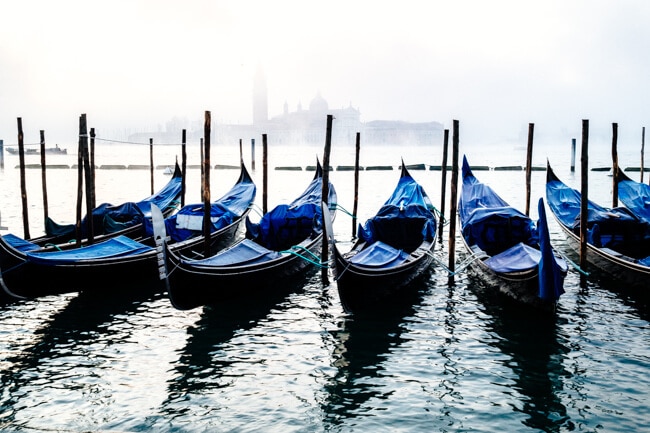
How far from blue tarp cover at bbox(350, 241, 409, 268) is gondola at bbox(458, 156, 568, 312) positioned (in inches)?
52.0

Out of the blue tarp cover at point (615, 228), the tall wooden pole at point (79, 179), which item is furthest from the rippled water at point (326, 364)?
the tall wooden pole at point (79, 179)

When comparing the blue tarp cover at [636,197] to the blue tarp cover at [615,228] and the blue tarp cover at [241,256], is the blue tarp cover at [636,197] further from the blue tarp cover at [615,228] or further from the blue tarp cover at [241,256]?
the blue tarp cover at [241,256]

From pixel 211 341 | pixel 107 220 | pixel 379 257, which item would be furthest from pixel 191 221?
pixel 211 341

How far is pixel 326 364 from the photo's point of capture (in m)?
6.89

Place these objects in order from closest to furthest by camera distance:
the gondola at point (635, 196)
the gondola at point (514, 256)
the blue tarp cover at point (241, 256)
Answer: the gondola at point (514, 256)
the blue tarp cover at point (241, 256)
the gondola at point (635, 196)

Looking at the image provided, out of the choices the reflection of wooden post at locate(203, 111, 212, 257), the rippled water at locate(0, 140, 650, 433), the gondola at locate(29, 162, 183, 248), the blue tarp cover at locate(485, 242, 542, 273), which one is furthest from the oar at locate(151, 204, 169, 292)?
the blue tarp cover at locate(485, 242, 542, 273)

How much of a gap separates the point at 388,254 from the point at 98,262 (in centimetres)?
431

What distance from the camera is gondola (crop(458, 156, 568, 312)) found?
7504 mm

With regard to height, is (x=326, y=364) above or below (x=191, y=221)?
below

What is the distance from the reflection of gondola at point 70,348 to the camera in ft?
20.5

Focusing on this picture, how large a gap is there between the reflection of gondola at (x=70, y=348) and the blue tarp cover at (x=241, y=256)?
1.32m

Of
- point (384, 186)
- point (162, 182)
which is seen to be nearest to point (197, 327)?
point (384, 186)

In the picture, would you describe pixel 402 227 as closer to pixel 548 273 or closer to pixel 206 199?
pixel 206 199

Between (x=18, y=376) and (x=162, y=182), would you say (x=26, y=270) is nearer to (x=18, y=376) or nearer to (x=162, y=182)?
(x=18, y=376)
